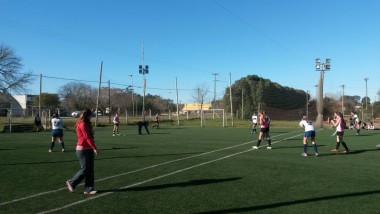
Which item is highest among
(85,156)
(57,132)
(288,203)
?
(57,132)

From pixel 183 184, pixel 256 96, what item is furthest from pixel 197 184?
pixel 256 96

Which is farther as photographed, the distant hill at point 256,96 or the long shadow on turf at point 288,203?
the distant hill at point 256,96

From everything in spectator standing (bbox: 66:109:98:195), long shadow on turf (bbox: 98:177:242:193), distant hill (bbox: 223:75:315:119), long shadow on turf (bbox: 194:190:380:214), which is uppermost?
distant hill (bbox: 223:75:315:119)

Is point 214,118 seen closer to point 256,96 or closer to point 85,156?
point 256,96

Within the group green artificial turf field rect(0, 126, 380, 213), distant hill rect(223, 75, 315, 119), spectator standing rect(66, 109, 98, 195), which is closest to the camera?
green artificial turf field rect(0, 126, 380, 213)

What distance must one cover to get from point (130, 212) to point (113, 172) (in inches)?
183

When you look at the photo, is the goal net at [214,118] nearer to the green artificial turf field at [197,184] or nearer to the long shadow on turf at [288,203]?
the green artificial turf field at [197,184]

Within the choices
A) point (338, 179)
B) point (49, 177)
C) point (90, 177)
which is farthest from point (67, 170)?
point (338, 179)

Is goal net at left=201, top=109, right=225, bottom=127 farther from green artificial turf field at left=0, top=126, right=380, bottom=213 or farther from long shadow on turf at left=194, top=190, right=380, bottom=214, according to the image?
long shadow on turf at left=194, top=190, right=380, bottom=214

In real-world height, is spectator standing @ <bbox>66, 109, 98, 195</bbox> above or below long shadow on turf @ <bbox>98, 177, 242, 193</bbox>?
above

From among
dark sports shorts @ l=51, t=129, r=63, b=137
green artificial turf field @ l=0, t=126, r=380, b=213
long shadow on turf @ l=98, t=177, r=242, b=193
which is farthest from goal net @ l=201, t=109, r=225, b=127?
long shadow on turf @ l=98, t=177, r=242, b=193

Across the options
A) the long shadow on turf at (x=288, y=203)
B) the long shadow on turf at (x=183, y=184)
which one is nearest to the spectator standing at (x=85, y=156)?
the long shadow on turf at (x=183, y=184)

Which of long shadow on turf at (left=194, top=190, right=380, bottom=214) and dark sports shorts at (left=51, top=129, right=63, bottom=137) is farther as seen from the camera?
dark sports shorts at (left=51, top=129, right=63, bottom=137)

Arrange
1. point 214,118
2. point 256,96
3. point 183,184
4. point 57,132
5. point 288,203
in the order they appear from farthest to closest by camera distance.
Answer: point 256,96
point 214,118
point 57,132
point 183,184
point 288,203
